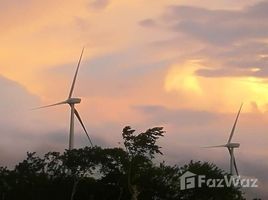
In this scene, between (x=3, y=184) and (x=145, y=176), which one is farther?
(x=3, y=184)

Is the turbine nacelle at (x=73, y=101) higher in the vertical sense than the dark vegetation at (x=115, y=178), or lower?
higher

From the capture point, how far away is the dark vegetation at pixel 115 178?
5350cm

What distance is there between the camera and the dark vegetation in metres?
53.5

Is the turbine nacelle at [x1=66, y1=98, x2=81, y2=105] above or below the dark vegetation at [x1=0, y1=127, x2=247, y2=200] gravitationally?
above

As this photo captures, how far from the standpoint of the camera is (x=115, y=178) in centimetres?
5562

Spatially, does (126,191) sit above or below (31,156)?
below

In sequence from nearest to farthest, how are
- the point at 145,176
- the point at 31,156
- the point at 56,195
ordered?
the point at 145,176 < the point at 56,195 < the point at 31,156

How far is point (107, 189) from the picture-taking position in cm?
5659

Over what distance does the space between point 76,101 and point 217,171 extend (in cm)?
1657

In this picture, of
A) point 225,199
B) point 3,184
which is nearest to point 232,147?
point 225,199

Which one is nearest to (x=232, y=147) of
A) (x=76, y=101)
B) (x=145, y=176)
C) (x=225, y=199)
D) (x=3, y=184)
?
(x=225, y=199)

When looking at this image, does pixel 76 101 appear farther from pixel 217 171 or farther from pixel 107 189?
pixel 217 171

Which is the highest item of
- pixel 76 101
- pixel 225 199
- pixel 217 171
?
pixel 76 101

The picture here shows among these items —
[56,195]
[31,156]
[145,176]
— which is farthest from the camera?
[31,156]
